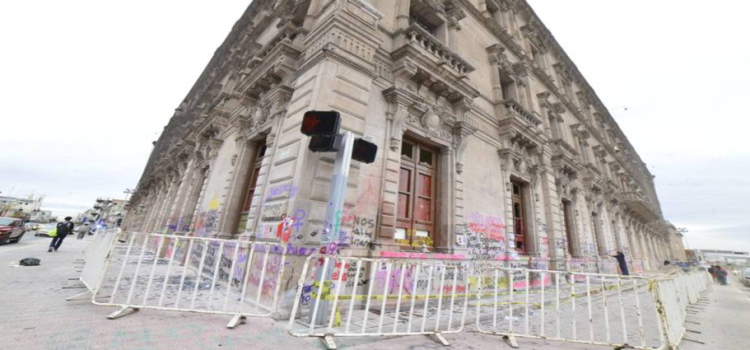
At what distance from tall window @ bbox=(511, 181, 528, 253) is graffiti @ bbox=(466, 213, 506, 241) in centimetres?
148

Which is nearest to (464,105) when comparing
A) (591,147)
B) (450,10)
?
(450,10)

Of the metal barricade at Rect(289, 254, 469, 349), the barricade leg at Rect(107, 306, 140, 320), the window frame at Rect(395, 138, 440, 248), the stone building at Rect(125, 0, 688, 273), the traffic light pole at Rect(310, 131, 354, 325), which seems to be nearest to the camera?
the barricade leg at Rect(107, 306, 140, 320)

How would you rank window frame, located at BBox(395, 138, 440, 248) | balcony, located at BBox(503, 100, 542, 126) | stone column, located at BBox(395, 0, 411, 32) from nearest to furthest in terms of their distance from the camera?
window frame, located at BBox(395, 138, 440, 248)
stone column, located at BBox(395, 0, 411, 32)
balcony, located at BBox(503, 100, 542, 126)

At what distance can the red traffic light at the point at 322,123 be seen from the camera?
12.6ft

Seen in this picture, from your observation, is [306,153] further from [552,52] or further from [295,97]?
[552,52]

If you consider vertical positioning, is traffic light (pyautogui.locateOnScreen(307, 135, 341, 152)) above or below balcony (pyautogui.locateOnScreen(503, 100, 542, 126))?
below

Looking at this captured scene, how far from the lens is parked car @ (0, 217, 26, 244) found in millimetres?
13250

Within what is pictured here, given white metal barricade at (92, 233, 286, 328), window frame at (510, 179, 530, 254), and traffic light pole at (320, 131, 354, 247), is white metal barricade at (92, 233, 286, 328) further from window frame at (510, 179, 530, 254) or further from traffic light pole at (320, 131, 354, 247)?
window frame at (510, 179, 530, 254)

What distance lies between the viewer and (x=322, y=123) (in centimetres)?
389

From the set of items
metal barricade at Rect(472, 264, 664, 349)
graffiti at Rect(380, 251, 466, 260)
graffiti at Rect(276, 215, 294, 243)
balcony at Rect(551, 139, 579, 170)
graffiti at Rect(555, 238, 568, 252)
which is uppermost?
balcony at Rect(551, 139, 579, 170)

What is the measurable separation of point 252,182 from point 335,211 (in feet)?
19.6

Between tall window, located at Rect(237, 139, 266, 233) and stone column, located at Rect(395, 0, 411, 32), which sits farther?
tall window, located at Rect(237, 139, 266, 233)

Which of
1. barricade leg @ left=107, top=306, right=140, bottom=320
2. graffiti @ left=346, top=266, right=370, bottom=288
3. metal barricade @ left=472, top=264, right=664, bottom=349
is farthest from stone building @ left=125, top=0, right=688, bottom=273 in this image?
barricade leg @ left=107, top=306, right=140, bottom=320

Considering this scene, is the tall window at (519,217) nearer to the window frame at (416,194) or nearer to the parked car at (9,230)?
the window frame at (416,194)
